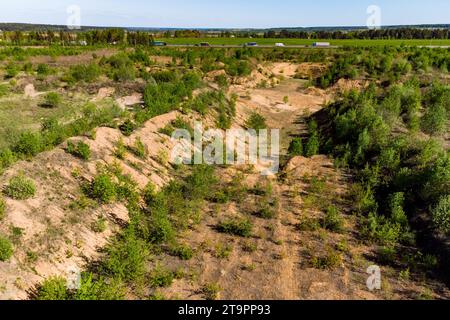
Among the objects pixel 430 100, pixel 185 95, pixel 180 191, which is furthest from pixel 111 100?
pixel 430 100

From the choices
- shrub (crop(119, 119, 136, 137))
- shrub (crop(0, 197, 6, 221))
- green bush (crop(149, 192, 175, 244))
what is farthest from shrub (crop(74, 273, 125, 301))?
shrub (crop(119, 119, 136, 137))

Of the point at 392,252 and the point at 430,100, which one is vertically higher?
the point at 430,100

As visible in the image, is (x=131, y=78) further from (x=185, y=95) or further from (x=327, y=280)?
(x=327, y=280)

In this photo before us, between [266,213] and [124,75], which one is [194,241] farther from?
[124,75]

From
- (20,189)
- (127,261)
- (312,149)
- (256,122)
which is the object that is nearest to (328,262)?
(127,261)

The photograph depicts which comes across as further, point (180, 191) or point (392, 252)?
point (180, 191)
